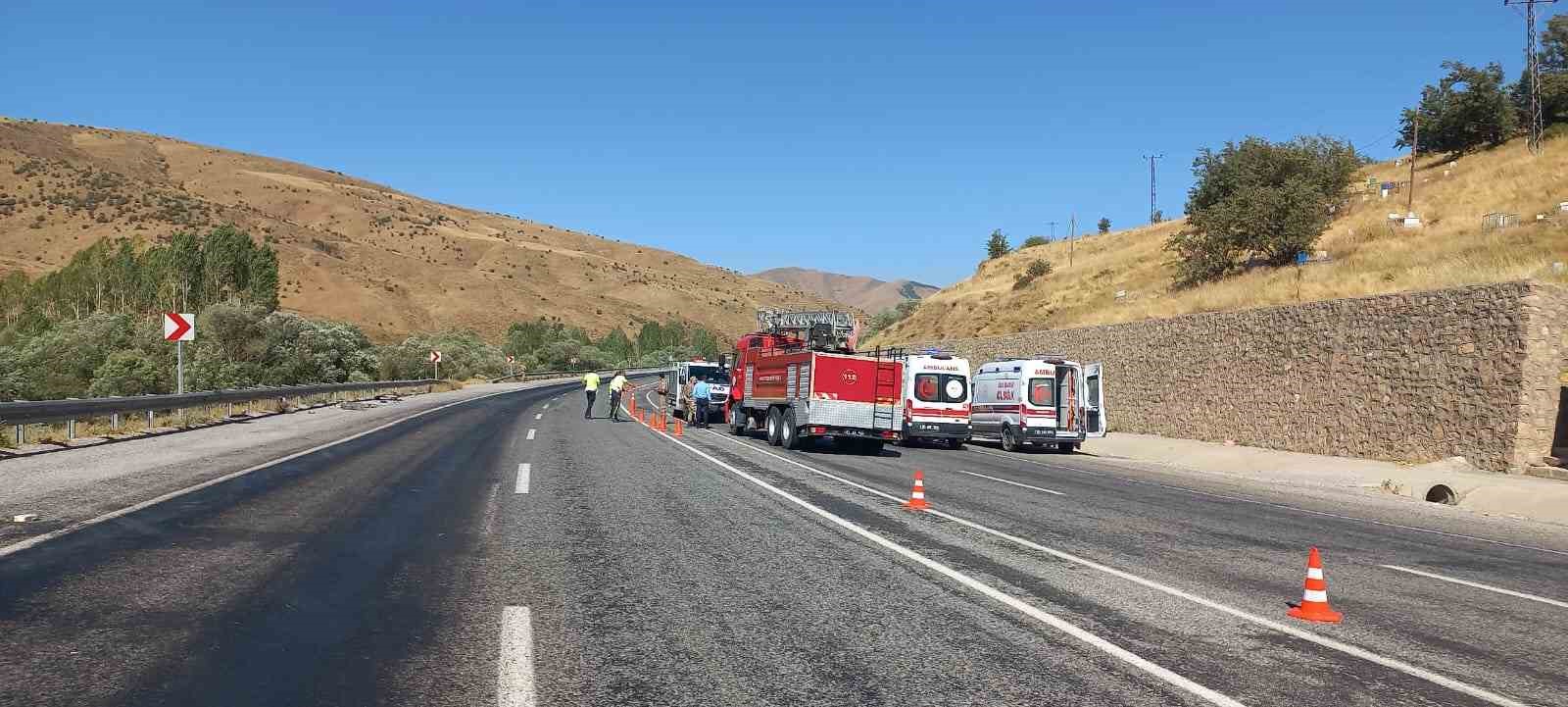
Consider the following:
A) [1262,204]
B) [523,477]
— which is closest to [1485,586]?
[523,477]

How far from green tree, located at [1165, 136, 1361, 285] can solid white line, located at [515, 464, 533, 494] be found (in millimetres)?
35491

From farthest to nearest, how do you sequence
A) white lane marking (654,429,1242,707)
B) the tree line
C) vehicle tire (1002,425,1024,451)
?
the tree line < vehicle tire (1002,425,1024,451) < white lane marking (654,429,1242,707)

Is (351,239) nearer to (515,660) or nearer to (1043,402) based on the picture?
(1043,402)

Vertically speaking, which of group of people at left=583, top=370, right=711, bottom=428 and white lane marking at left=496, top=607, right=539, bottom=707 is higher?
group of people at left=583, top=370, right=711, bottom=428

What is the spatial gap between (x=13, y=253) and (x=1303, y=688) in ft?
375

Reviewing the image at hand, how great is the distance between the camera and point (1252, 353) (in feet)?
85.3

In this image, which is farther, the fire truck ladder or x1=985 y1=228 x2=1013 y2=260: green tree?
x1=985 y1=228 x2=1013 y2=260: green tree

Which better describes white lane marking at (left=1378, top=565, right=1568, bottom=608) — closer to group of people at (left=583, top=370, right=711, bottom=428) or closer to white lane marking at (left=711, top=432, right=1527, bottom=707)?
white lane marking at (left=711, top=432, right=1527, bottom=707)

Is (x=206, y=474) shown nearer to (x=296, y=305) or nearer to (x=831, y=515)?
(x=831, y=515)

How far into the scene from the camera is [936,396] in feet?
83.0

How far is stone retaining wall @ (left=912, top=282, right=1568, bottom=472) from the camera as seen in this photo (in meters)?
18.2

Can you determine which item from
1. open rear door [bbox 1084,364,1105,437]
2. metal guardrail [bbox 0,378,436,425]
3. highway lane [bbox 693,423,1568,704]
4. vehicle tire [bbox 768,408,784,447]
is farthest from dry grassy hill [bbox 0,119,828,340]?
highway lane [bbox 693,423,1568,704]

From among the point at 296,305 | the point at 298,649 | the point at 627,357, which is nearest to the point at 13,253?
the point at 296,305

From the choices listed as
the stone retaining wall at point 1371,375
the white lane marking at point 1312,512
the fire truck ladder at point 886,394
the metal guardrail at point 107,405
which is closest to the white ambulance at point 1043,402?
the white lane marking at point 1312,512
